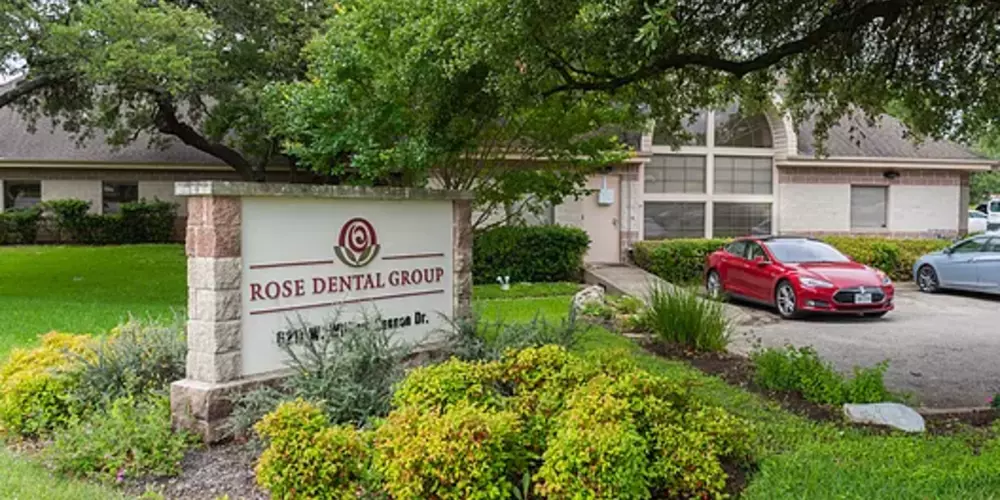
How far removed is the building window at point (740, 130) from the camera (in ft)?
66.2

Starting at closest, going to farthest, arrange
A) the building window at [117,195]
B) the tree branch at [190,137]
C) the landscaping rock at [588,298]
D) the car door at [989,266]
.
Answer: the landscaping rock at [588,298] → the car door at [989,266] → the tree branch at [190,137] → the building window at [117,195]

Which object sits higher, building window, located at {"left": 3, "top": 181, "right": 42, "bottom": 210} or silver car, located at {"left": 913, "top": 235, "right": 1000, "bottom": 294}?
building window, located at {"left": 3, "top": 181, "right": 42, "bottom": 210}

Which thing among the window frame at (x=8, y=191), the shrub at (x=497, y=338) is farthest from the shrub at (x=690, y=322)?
the window frame at (x=8, y=191)

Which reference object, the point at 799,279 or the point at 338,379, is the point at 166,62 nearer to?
the point at 338,379

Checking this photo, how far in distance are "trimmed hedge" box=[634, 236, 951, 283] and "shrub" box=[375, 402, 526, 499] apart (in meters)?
13.8

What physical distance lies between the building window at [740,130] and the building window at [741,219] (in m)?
1.69

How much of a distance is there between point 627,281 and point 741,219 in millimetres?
6294

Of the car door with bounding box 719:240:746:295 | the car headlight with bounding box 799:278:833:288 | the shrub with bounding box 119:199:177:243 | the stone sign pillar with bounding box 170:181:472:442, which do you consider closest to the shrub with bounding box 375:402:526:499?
the stone sign pillar with bounding box 170:181:472:442

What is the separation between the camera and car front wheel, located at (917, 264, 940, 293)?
1627 cm

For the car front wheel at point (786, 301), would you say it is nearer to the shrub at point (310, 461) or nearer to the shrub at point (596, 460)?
the shrub at point (596, 460)

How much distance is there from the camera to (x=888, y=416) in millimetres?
5504

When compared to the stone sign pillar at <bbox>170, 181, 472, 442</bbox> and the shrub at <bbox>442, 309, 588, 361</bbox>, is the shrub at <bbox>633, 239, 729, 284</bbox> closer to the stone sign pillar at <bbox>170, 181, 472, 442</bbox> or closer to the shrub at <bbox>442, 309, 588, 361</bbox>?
the shrub at <bbox>442, 309, 588, 361</bbox>

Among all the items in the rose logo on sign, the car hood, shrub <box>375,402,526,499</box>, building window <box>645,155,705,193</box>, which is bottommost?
shrub <box>375,402,526,499</box>

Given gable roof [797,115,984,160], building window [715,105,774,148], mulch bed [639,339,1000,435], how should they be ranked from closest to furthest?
1. mulch bed [639,339,1000,435]
2. building window [715,105,774,148]
3. gable roof [797,115,984,160]
